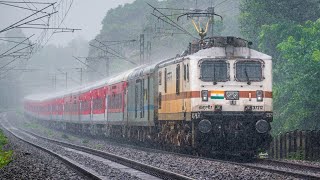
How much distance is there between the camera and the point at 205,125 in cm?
2175

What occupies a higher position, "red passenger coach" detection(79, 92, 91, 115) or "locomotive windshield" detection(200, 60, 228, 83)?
"locomotive windshield" detection(200, 60, 228, 83)

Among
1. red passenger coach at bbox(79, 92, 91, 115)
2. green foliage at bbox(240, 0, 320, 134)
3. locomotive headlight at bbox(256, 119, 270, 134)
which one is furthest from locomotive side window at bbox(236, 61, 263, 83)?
red passenger coach at bbox(79, 92, 91, 115)

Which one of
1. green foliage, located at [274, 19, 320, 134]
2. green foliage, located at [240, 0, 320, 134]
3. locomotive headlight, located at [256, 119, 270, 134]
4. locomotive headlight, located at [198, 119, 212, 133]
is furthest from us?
green foliage, located at [240, 0, 320, 134]

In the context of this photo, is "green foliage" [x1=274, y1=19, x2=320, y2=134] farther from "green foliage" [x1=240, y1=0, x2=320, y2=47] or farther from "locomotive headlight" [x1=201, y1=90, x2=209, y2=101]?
"green foliage" [x1=240, y1=0, x2=320, y2=47]

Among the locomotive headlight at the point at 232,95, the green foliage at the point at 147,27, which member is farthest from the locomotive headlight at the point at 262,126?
the green foliage at the point at 147,27

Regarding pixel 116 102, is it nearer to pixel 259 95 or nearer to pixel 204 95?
pixel 204 95

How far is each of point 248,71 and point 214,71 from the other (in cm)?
123

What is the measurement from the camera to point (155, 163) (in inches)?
817

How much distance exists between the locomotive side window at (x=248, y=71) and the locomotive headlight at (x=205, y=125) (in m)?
1.92

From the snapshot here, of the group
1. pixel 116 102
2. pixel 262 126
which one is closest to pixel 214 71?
pixel 262 126

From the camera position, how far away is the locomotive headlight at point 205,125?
71.3 feet

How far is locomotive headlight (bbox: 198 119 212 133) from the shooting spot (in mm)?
21719

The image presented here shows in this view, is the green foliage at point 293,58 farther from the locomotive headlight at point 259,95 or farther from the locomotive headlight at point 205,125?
the locomotive headlight at point 205,125

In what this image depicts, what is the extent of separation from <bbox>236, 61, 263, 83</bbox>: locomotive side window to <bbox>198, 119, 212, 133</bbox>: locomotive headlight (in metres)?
1.92
